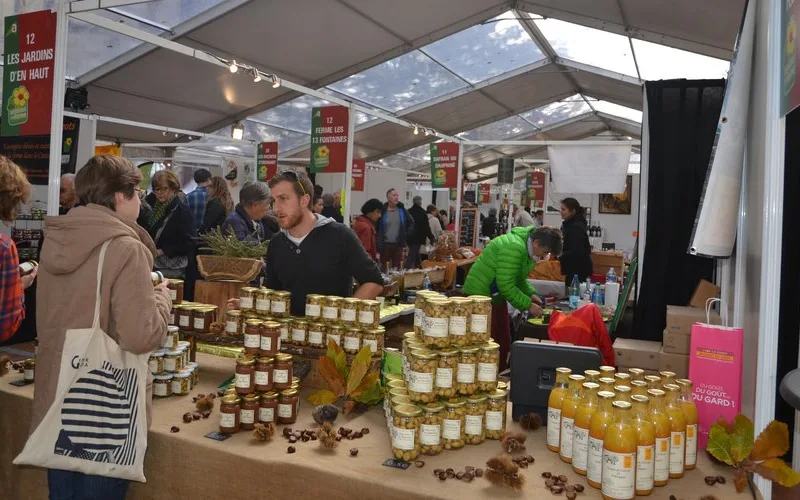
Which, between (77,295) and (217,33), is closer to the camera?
(77,295)

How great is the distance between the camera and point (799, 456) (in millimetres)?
2102

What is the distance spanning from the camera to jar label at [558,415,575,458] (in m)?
2.00

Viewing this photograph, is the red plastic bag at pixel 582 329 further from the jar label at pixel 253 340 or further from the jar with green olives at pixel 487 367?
the jar label at pixel 253 340

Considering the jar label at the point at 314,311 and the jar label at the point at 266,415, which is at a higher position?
the jar label at the point at 314,311

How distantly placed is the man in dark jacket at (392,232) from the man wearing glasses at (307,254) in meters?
7.30

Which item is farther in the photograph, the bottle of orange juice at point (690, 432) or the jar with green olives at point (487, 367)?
the jar with green olives at point (487, 367)

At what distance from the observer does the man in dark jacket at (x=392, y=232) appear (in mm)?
10695

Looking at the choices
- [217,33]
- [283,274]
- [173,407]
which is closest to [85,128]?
[217,33]

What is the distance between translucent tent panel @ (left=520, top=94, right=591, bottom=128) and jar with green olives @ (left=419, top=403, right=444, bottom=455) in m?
14.1

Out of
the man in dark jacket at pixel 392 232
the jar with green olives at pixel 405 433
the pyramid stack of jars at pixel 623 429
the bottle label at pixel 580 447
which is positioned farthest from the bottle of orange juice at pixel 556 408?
the man in dark jacket at pixel 392 232

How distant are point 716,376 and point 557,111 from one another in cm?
1505

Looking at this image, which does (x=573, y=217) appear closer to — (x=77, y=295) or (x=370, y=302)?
(x=370, y=302)

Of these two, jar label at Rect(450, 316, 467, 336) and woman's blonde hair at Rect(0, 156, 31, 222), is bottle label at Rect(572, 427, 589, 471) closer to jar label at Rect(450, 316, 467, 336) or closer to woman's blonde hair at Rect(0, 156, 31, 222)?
jar label at Rect(450, 316, 467, 336)

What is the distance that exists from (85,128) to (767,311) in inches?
305
